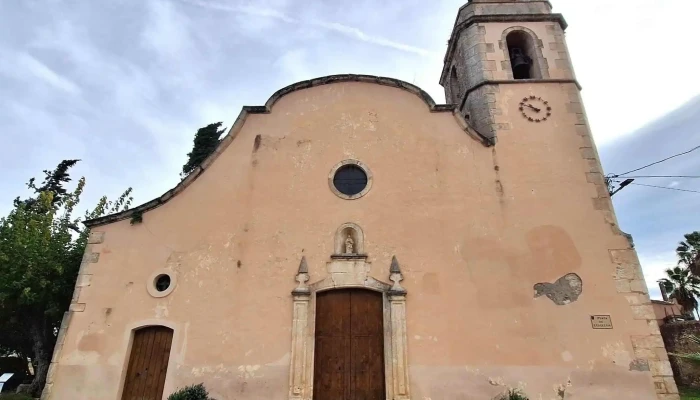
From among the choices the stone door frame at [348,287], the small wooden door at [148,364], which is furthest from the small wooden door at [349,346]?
the small wooden door at [148,364]

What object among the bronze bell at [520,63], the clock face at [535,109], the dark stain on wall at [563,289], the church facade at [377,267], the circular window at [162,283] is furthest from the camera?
the bronze bell at [520,63]

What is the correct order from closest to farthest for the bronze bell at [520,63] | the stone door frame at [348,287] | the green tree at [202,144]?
the stone door frame at [348,287], the bronze bell at [520,63], the green tree at [202,144]

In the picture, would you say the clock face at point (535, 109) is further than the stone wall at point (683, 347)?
No

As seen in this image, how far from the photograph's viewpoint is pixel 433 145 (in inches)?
333

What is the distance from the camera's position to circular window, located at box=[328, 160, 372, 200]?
8.14 metres

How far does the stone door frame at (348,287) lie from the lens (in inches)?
261

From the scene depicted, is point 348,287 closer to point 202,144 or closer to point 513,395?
point 513,395

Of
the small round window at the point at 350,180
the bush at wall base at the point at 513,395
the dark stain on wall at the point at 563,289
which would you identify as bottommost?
the bush at wall base at the point at 513,395

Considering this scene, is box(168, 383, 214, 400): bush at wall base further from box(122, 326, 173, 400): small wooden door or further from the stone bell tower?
the stone bell tower

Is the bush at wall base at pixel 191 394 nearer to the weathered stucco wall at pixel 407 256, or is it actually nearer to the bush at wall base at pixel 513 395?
the weathered stucco wall at pixel 407 256

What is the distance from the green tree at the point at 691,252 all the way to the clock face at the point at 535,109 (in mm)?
17093

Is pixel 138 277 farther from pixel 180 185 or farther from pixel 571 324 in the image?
pixel 571 324

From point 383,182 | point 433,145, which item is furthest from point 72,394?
point 433,145

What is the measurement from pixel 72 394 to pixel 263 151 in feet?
18.2
